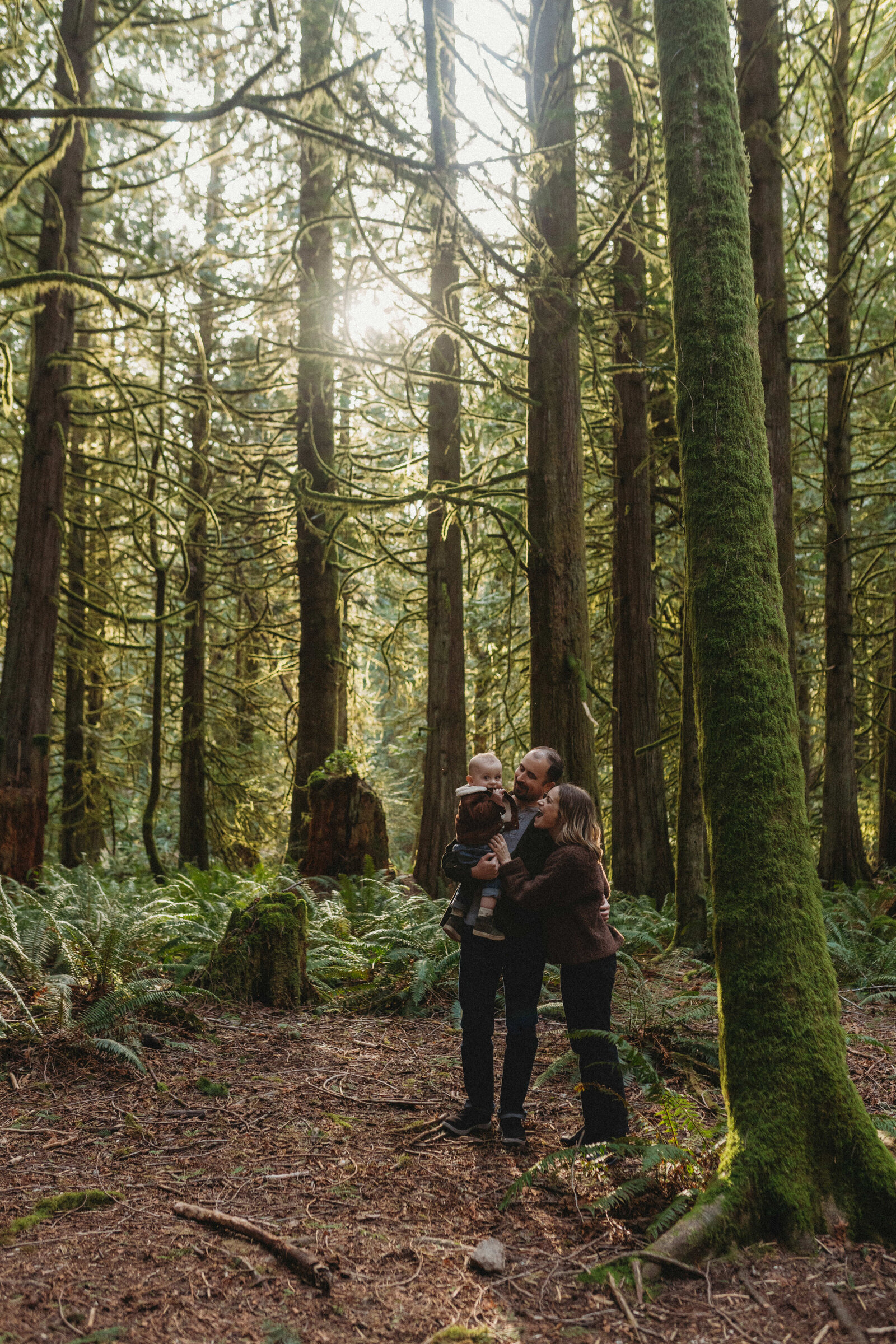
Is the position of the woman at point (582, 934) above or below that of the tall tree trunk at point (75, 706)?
below

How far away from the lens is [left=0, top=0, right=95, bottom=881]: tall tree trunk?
8.20 m

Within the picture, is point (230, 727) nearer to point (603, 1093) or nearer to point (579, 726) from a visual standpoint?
point (579, 726)

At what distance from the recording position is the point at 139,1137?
376 centimetres

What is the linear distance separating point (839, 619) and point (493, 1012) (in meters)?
7.62

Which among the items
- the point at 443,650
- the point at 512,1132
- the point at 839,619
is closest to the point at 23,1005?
the point at 512,1132

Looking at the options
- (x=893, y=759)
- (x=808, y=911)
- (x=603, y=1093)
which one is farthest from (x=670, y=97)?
(x=893, y=759)

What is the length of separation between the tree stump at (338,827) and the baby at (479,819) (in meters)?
6.49

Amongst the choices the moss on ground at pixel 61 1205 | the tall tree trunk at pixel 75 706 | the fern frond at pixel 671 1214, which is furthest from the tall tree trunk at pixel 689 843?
the tall tree trunk at pixel 75 706

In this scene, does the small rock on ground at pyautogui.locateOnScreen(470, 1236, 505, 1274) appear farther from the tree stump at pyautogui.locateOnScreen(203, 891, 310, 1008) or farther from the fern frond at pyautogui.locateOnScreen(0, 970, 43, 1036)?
the tree stump at pyautogui.locateOnScreen(203, 891, 310, 1008)

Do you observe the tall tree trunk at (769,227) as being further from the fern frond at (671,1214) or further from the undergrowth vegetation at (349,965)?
the fern frond at (671,1214)

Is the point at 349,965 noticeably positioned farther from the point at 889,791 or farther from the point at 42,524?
the point at 889,791

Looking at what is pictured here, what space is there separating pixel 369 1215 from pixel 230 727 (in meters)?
12.2

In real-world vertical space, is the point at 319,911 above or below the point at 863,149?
below

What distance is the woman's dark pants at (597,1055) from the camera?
3.61 m
